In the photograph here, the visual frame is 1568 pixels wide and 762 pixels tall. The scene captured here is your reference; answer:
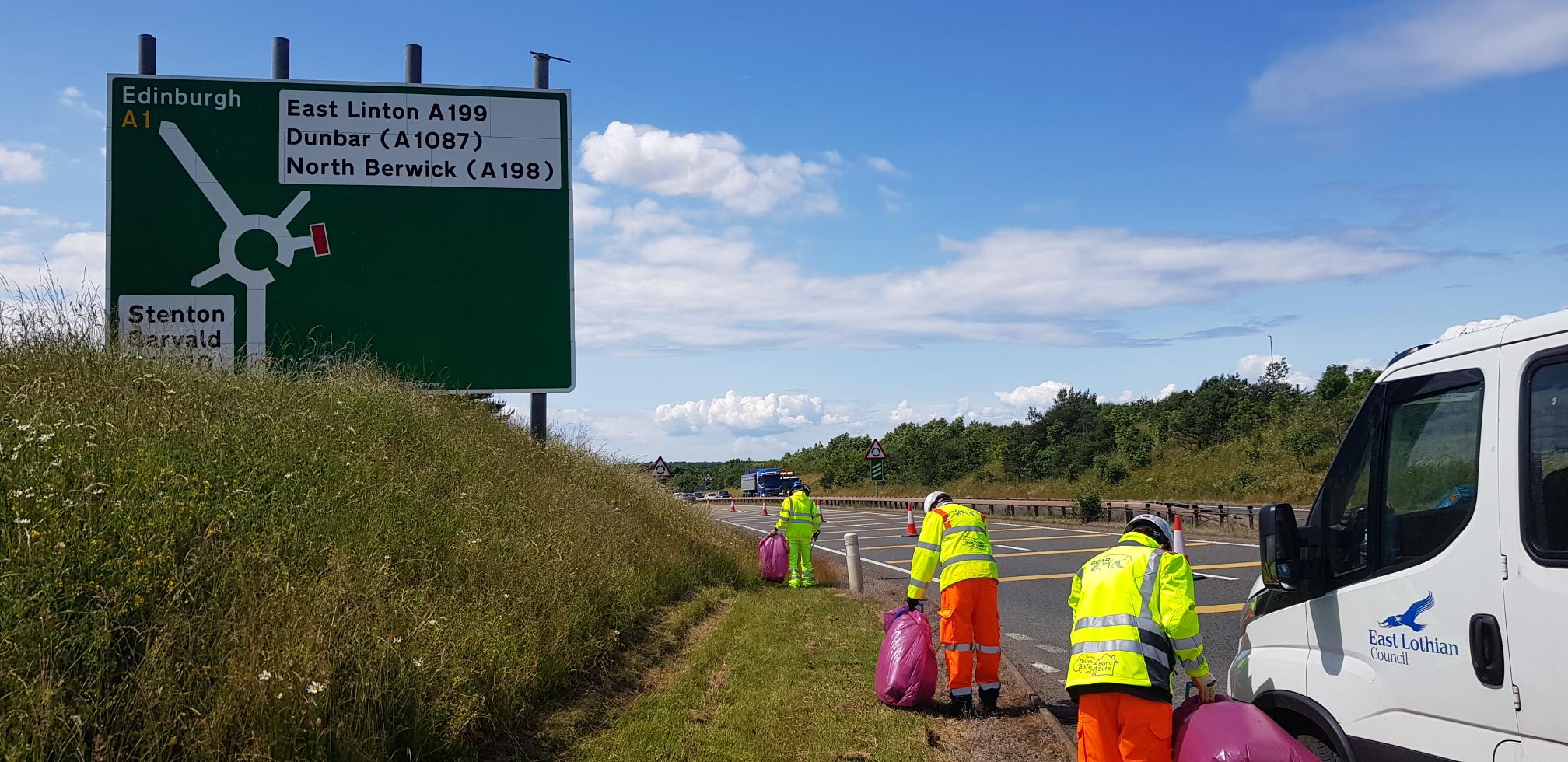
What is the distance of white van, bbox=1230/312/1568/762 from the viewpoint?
313 centimetres

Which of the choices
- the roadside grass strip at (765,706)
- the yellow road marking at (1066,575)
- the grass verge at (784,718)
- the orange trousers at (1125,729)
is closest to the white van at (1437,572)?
the orange trousers at (1125,729)

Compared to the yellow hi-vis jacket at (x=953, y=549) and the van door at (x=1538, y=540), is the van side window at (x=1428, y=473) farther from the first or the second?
the yellow hi-vis jacket at (x=953, y=549)

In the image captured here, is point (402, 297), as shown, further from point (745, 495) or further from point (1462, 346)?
point (745, 495)

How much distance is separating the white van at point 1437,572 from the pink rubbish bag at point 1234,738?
30cm

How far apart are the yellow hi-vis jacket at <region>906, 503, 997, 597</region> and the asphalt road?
3.91 ft

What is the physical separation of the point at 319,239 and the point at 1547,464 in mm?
11647

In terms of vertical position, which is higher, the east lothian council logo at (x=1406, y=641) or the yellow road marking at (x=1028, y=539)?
the east lothian council logo at (x=1406, y=641)

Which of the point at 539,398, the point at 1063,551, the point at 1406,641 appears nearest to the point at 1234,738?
the point at 1406,641

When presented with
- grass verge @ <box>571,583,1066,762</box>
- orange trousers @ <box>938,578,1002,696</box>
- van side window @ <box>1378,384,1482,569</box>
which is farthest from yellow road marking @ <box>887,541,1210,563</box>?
van side window @ <box>1378,384,1482,569</box>

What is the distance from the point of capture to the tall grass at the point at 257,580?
4.00 metres

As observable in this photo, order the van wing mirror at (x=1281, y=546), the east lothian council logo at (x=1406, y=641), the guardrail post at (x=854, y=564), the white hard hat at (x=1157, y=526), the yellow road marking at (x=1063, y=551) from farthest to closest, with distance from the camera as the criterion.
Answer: the yellow road marking at (x=1063, y=551) < the guardrail post at (x=854, y=564) < the white hard hat at (x=1157, y=526) < the van wing mirror at (x=1281, y=546) < the east lothian council logo at (x=1406, y=641)

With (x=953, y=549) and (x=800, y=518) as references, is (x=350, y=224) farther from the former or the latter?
(x=953, y=549)

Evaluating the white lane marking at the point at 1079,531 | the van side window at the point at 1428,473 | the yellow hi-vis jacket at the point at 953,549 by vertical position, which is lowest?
the white lane marking at the point at 1079,531

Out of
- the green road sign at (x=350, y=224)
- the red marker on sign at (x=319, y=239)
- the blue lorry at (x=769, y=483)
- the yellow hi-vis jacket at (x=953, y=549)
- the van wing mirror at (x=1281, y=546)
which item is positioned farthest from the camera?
the blue lorry at (x=769, y=483)
